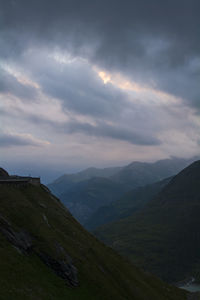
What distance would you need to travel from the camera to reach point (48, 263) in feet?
177

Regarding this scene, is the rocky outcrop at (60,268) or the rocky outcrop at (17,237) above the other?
the rocky outcrop at (17,237)

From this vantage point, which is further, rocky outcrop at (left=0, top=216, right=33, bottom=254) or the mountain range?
rocky outcrop at (left=0, top=216, right=33, bottom=254)

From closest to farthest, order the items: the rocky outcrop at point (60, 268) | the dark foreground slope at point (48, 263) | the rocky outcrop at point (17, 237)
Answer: the dark foreground slope at point (48, 263), the rocky outcrop at point (17, 237), the rocky outcrop at point (60, 268)

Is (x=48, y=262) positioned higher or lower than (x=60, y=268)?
higher

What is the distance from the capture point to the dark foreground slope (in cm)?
4516

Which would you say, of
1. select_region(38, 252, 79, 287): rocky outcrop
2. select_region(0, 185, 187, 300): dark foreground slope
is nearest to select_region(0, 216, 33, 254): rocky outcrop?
select_region(0, 185, 187, 300): dark foreground slope

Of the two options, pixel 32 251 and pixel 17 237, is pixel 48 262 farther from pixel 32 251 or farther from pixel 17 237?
pixel 17 237

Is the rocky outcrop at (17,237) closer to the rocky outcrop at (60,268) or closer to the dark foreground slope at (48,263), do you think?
the dark foreground slope at (48,263)

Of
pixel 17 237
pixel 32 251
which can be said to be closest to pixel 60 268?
pixel 32 251

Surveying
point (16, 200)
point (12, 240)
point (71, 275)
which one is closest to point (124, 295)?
point (71, 275)

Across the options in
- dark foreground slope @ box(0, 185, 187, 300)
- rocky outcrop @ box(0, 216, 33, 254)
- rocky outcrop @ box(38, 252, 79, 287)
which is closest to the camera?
dark foreground slope @ box(0, 185, 187, 300)

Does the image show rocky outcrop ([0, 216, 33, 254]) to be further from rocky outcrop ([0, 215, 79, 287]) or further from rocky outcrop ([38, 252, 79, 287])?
rocky outcrop ([38, 252, 79, 287])

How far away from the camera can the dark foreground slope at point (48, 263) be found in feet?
148

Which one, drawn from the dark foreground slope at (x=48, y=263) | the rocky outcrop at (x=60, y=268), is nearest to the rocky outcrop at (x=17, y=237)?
the dark foreground slope at (x=48, y=263)
